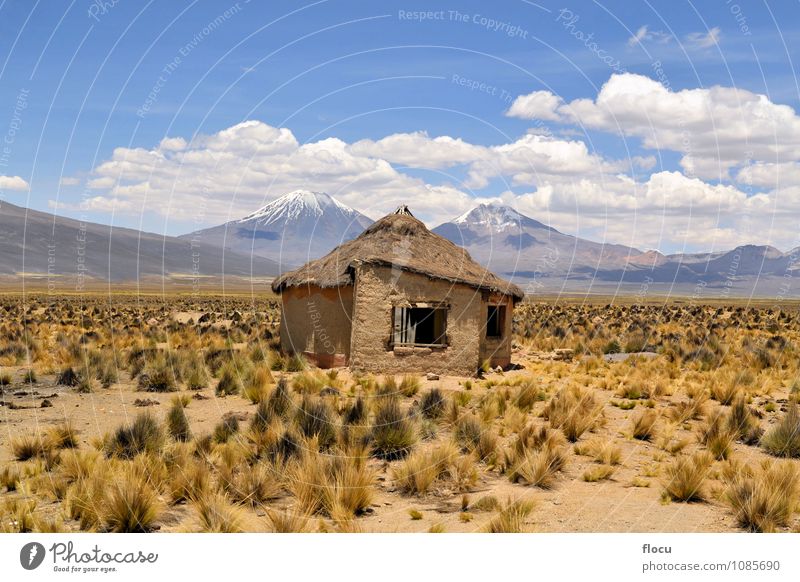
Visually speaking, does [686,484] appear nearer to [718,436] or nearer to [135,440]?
[718,436]

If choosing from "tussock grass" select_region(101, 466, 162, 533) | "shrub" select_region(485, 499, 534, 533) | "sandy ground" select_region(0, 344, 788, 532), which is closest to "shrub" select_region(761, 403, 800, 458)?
"sandy ground" select_region(0, 344, 788, 532)

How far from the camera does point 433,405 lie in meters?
15.3

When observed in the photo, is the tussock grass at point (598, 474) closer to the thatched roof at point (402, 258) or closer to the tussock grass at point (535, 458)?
the tussock grass at point (535, 458)

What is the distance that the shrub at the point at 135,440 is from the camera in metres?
11.6

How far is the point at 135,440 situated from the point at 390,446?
378 centimetres

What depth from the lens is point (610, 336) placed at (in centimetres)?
3184

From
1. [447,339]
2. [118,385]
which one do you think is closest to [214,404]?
[118,385]

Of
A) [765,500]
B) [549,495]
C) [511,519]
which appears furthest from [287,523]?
[765,500]

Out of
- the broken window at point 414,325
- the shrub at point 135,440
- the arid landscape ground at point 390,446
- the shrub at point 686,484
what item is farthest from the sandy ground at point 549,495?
the broken window at point 414,325

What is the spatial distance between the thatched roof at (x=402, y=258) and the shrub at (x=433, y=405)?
187 inches

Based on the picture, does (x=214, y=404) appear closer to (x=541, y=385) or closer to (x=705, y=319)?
(x=541, y=385)

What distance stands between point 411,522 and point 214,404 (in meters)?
8.52

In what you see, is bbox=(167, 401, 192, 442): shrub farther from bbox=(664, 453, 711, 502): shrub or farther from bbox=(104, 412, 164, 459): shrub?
bbox=(664, 453, 711, 502): shrub
